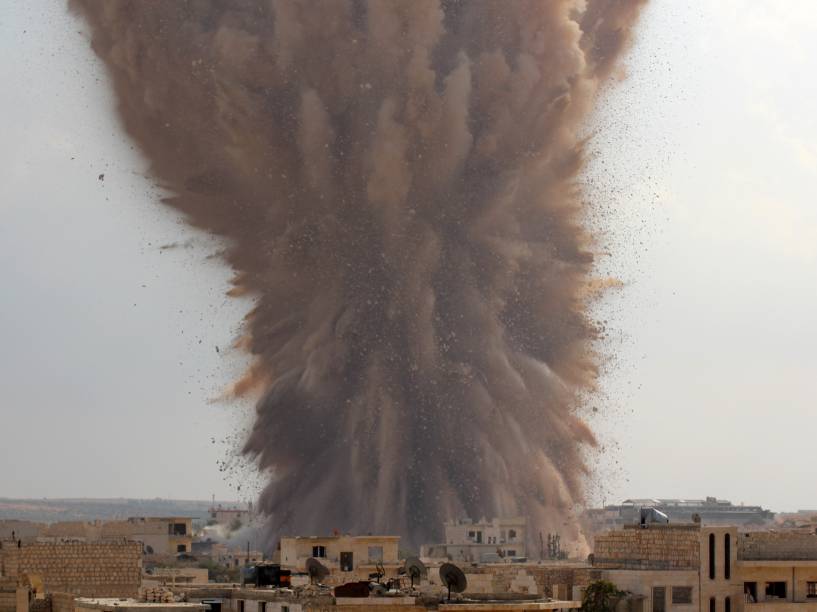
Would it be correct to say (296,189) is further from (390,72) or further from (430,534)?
(430,534)

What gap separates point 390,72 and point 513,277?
28.2 ft

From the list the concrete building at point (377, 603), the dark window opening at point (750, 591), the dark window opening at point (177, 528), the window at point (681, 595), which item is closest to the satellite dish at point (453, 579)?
the concrete building at point (377, 603)

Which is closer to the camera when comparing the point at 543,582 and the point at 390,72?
the point at 543,582

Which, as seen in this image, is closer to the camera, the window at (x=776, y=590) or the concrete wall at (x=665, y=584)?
the concrete wall at (x=665, y=584)

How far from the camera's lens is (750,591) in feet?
125

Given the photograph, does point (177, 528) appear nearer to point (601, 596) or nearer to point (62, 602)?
point (601, 596)

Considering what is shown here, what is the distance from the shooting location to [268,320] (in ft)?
263

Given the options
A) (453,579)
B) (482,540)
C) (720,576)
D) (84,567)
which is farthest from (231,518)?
(453,579)

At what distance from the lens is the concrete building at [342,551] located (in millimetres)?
55156

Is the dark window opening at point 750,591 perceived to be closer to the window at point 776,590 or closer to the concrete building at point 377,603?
the window at point 776,590

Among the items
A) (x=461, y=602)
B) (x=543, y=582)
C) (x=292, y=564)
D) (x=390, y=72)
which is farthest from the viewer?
(x=390, y=72)

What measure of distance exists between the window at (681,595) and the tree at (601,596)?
2.66 feet

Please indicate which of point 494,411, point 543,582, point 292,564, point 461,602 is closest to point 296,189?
point 494,411

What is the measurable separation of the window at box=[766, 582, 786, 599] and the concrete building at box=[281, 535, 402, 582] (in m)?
16.7
